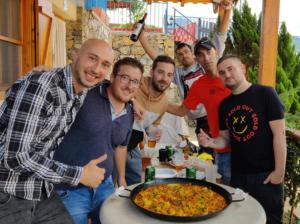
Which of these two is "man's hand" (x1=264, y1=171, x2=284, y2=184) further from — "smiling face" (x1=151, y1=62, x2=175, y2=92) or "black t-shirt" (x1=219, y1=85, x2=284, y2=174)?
"smiling face" (x1=151, y1=62, x2=175, y2=92)

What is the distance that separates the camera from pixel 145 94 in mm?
3289

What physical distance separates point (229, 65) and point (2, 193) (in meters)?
1.83

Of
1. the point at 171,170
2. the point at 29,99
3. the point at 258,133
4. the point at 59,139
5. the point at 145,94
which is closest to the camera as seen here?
the point at 29,99

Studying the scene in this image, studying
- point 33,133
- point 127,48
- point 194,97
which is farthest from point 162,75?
point 127,48

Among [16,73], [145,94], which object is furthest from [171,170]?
[16,73]

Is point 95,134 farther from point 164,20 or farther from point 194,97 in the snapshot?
point 164,20

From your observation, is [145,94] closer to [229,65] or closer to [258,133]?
[229,65]

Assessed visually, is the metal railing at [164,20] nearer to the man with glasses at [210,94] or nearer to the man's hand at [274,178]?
the man with glasses at [210,94]

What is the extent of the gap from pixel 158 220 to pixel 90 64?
1.05m

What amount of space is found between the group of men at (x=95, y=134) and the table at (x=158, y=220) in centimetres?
19

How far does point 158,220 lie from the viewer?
163 centimetres

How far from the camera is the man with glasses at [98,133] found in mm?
2109

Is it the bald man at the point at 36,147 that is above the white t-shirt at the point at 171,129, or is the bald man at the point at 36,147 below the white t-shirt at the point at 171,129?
above

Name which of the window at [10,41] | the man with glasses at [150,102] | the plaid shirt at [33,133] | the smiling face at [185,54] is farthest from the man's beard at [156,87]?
the window at [10,41]
